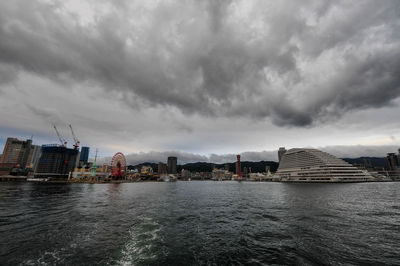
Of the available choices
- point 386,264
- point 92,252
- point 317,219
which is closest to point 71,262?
point 92,252

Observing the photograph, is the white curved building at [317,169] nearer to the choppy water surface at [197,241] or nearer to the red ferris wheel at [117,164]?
the choppy water surface at [197,241]

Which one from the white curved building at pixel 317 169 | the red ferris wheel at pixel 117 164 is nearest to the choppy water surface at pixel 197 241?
the white curved building at pixel 317 169

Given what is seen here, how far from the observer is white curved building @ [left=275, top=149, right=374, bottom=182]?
130 meters

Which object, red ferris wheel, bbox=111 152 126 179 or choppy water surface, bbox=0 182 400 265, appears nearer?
choppy water surface, bbox=0 182 400 265

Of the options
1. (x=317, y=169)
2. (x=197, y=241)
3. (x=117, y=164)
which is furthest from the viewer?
(x=117, y=164)

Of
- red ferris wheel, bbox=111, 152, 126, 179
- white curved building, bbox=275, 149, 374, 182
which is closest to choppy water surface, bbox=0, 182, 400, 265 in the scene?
white curved building, bbox=275, 149, 374, 182

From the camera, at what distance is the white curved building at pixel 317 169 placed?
426 feet

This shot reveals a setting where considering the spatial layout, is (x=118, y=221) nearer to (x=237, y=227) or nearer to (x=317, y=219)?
(x=237, y=227)

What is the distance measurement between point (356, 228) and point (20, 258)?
29.4m

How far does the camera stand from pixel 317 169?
456 feet

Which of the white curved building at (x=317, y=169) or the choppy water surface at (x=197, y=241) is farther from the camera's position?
the white curved building at (x=317, y=169)

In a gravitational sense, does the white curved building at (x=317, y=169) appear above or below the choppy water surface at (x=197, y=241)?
above

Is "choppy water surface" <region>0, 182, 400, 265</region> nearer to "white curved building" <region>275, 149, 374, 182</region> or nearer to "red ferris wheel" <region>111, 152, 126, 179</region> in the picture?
"white curved building" <region>275, 149, 374, 182</region>

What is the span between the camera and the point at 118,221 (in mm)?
20422
